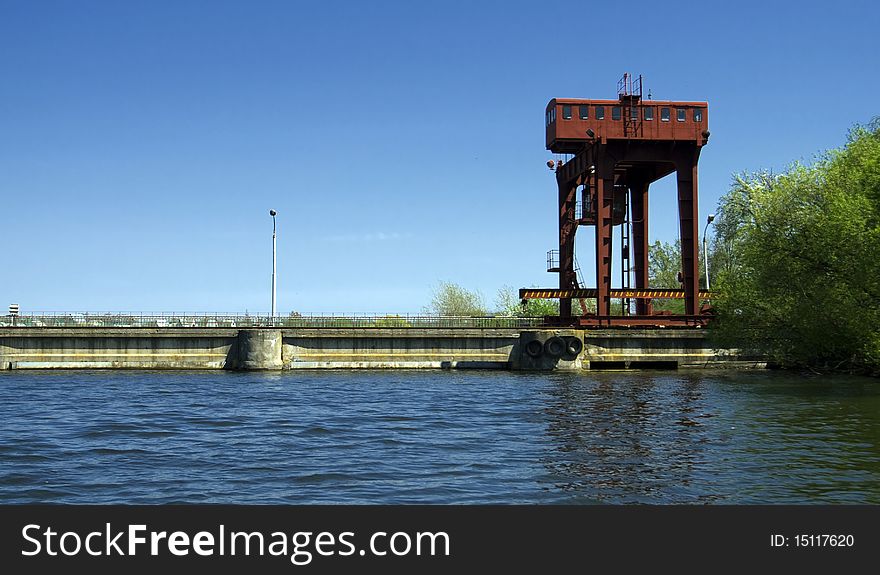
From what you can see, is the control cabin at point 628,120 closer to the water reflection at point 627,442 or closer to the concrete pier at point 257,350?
the water reflection at point 627,442

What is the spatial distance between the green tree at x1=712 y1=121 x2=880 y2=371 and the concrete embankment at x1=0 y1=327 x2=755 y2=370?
4.90 meters

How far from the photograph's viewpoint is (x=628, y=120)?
55.4 m

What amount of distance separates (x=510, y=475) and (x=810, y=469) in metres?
6.34

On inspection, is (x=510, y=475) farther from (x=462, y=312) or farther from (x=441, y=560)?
A: (x=462, y=312)

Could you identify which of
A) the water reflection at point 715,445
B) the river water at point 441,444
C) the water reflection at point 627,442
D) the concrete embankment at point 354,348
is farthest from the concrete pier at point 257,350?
the water reflection at point 715,445

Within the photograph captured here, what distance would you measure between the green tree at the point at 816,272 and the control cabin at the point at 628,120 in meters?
6.51

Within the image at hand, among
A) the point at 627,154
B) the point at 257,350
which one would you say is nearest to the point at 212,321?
the point at 257,350

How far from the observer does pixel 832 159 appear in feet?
166

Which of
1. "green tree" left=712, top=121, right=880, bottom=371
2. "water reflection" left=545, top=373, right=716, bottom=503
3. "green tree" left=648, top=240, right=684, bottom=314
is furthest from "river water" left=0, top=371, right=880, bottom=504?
"green tree" left=648, top=240, right=684, bottom=314

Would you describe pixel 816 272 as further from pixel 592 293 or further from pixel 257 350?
pixel 257 350

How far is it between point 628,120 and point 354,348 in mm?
23353

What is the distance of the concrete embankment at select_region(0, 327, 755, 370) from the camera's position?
5222 cm

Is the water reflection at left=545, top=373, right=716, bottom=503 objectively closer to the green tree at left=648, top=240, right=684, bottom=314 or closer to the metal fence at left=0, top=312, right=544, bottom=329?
the metal fence at left=0, top=312, right=544, bottom=329

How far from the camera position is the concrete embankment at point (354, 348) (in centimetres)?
5222
